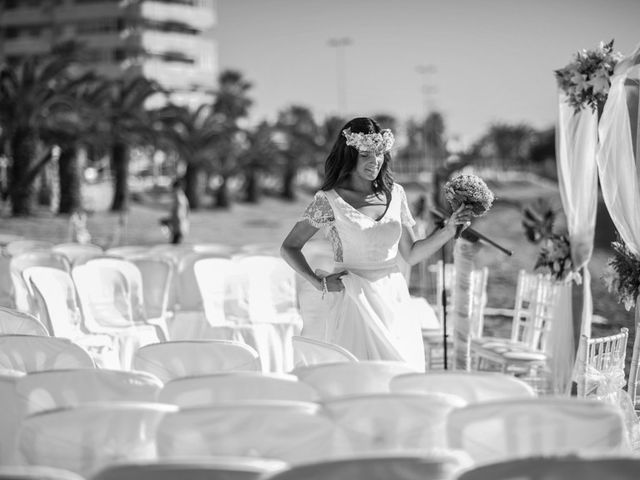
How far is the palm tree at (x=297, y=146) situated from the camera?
47094 mm

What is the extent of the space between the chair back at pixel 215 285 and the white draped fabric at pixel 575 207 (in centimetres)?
293

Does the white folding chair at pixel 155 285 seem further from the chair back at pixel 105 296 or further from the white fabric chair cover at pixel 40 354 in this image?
the white fabric chair cover at pixel 40 354

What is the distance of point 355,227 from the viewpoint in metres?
5.27

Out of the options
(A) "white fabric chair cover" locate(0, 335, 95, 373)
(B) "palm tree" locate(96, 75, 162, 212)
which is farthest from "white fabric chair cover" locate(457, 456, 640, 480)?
(B) "palm tree" locate(96, 75, 162, 212)

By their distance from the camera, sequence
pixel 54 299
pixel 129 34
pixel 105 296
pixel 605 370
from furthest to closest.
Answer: pixel 129 34 → pixel 105 296 → pixel 54 299 → pixel 605 370

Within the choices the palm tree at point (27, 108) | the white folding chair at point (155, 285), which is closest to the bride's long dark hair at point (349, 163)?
the white folding chair at point (155, 285)

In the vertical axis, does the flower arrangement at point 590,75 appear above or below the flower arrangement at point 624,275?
above

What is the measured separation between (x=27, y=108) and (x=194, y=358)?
21583mm

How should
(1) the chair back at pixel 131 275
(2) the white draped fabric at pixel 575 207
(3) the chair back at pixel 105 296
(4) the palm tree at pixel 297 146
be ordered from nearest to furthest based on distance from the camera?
1. (2) the white draped fabric at pixel 575 207
2. (3) the chair back at pixel 105 296
3. (1) the chair back at pixel 131 275
4. (4) the palm tree at pixel 297 146

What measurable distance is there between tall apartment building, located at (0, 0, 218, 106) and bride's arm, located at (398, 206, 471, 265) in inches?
2553

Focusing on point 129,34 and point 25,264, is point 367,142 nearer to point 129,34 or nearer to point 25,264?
point 25,264

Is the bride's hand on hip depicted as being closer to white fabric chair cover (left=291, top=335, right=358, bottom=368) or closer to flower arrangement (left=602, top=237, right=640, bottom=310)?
white fabric chair cover (left=291, top=335, right=358, bottom=368)

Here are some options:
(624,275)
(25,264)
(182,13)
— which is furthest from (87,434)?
(182,13)

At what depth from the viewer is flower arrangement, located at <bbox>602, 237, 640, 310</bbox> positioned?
6109mm
